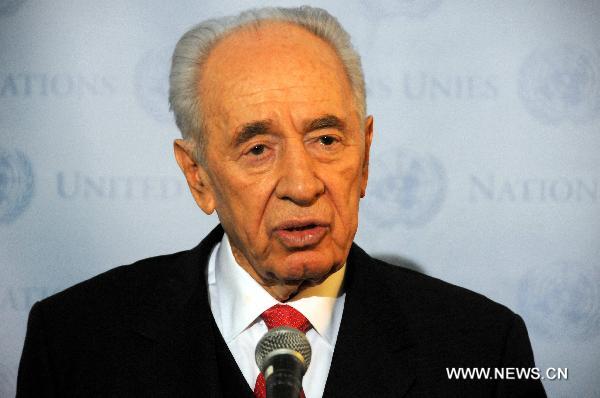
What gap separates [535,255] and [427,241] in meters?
0.36

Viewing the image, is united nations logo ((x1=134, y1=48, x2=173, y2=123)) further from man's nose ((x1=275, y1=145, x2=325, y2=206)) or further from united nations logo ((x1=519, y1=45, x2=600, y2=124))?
united nations logo ((x1=519, y1=45, x2=600, y2=124))

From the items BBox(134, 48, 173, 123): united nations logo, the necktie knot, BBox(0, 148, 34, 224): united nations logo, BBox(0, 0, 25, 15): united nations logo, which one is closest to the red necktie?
the necktie knot

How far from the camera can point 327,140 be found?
1.79 meters

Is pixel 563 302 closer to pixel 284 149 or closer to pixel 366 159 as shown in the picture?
pixel 366 159

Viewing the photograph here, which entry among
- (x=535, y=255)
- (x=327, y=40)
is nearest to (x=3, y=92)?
(x=327, y=40)

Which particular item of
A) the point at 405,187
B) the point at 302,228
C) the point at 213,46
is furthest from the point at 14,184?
the point at 405,187

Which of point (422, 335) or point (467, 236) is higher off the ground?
point (467, 236)

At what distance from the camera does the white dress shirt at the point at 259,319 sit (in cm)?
187

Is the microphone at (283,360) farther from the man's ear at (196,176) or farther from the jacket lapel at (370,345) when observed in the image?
the man's ear at (196,176)

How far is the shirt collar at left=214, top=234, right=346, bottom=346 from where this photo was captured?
191 centimetres

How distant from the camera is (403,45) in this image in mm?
2354

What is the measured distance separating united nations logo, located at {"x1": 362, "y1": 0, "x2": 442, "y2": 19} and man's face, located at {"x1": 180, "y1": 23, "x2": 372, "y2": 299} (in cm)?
57

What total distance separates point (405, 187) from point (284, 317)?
712 mm

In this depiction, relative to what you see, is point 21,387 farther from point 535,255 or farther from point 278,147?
point 535,255
